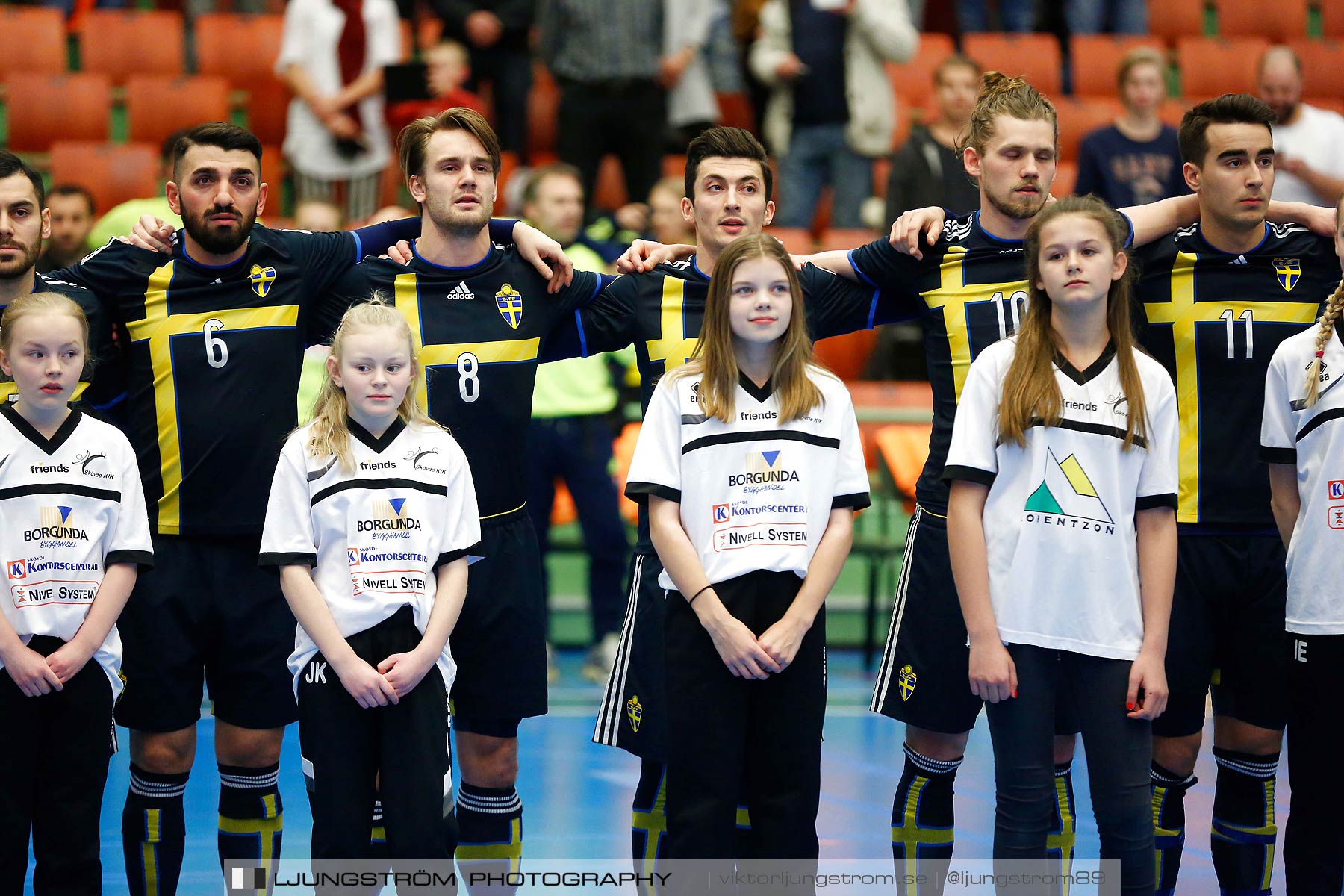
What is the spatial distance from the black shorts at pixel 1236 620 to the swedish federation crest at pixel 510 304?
1.97 meters

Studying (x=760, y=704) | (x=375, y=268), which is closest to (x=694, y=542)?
(x=760, y=704)

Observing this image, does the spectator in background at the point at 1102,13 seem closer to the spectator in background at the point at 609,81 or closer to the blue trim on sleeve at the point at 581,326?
the spectator in background at the point at 609,81

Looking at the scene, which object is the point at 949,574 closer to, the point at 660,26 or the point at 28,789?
the point at 28,789

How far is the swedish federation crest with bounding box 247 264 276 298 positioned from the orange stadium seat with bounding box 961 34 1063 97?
7.72 metres

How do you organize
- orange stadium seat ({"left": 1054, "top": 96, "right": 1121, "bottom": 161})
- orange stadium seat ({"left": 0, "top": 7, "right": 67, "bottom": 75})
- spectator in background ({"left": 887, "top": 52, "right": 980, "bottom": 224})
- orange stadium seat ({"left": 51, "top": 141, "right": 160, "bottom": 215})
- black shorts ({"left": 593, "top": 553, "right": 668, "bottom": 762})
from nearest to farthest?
black shorts ({"left": 593, "top": 553, "right": 668, "bottom": 762}) < spectator in background ({"left": 887, "top": 52, "right": 980, "bottom": 224}) < orange stadium seat ({"left": 51, "top": 141, "right": 160, "bottom": 215}) < orange stadium seat ({"left": 0, "top": 7, "right": 67, "bottom": 75}) < orange stadium seat ({"left": 1054, "top": 96, "right": 1121, "bottom": 161})

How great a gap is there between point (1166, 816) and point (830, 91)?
605cm

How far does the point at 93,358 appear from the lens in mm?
4191

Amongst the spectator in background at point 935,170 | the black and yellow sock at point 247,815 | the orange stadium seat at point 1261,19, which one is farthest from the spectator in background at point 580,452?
the orange stadium seat at point 1261,19

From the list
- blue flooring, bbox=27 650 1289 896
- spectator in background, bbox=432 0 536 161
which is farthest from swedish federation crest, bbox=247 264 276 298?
spectator in background, bbox=432 0 536 161

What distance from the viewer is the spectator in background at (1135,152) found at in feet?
27.1

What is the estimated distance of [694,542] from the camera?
12.4 ft

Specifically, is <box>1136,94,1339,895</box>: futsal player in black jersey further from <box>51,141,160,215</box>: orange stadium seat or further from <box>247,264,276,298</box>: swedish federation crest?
<box>51,141,160,215</box>: orange stadium seat

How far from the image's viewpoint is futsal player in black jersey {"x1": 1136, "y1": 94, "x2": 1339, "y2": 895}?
4215 mm

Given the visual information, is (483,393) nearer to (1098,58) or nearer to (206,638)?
(206,638)
